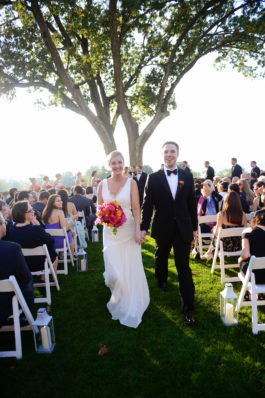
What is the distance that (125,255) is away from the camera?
4332 millimetres

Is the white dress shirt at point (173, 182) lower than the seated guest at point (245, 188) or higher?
higher

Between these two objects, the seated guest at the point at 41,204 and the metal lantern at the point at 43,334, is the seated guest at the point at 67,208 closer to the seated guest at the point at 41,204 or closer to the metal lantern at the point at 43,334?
the seated guest at the point at 41,204

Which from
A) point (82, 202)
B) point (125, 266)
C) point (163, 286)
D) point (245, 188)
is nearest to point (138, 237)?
point (125, 266)

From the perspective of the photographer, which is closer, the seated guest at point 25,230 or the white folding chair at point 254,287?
the white folding chair at point 254,287

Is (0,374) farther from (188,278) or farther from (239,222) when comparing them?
(239,222)

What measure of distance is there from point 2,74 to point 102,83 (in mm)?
6203

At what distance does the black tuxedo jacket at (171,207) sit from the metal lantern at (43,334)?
5.79 feet

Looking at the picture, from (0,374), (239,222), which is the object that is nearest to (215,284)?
(239,222)

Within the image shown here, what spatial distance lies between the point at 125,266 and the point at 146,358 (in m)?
1.33

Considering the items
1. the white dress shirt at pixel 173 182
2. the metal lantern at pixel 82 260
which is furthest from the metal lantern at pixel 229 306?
the metal lantern at pixel 82 260

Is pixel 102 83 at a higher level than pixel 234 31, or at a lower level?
lower

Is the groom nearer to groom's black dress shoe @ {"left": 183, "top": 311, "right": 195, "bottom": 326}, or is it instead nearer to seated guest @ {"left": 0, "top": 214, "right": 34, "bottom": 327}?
groom's black dress shoe @ {"left": 183, "top": 311, "right": 195, "bottom": 326}

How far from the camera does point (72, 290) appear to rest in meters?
5.51

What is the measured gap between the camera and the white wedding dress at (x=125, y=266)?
430 cm
